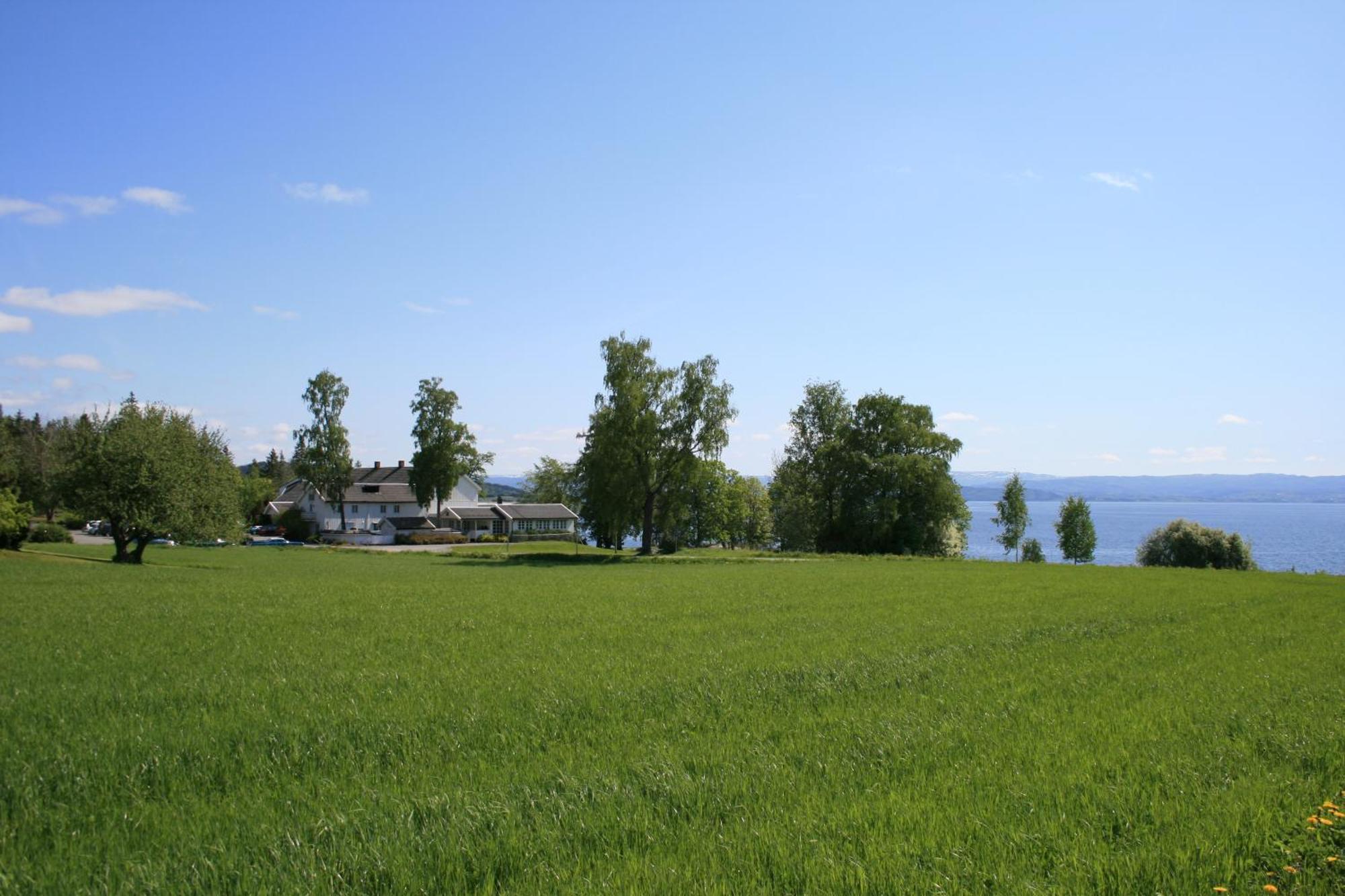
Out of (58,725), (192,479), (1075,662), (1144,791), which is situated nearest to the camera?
(1144,791)

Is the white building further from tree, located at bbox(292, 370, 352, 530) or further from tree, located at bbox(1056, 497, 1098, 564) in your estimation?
tree, located at bbox(1056, 497, 1098, 564)

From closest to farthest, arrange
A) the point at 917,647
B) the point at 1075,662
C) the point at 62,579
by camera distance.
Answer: the point at 1075,662
the point at 917,647
the point at 62,579

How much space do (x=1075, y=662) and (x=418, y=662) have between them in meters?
11.9

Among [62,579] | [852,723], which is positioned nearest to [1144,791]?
[852,723]

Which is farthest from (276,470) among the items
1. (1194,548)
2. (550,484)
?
(1194,548)

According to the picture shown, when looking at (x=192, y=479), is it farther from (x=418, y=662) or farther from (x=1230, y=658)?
(x=1230, y=658)

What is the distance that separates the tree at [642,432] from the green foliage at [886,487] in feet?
64.4

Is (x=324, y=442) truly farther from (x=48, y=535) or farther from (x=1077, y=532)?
(x=1077, y=532)

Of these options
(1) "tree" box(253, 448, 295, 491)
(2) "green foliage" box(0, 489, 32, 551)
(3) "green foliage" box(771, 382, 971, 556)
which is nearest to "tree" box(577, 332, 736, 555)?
(3) "green foliage" box(771, 382, 971, 556)

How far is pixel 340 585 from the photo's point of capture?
30500 millimetres

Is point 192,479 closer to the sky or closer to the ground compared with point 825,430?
closer to the ground

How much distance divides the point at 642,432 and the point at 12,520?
129 ft

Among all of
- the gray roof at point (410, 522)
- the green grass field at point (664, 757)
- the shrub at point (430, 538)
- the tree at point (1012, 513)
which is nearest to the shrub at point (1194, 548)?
the tree at point (1012, 513)

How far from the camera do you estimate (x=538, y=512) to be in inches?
4373
